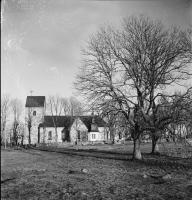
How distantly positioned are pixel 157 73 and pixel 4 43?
5.51 metres

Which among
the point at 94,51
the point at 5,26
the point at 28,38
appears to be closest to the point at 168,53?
the point at 94,51

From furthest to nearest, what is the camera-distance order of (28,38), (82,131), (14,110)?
(82,131)
(28,38)
(14,110)

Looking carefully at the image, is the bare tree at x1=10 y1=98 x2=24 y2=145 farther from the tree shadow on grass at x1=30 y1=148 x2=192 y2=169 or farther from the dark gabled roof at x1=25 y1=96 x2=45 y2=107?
the tree shadow on grass at x1=30 y1=148 x2=192 y2=169

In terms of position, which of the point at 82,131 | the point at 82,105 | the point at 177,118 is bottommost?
the point at 82,131

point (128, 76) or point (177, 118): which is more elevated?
point (128, 76)

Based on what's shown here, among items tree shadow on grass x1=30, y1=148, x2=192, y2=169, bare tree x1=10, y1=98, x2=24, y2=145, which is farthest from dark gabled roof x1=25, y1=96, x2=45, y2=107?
tree shadow on grass x1=30, y1=148, x2=192, y2=169

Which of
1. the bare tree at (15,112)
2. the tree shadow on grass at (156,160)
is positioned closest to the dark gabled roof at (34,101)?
the bare tree at (15,112)

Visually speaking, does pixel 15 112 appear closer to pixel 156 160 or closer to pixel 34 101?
pixel 34 101

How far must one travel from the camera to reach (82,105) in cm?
679

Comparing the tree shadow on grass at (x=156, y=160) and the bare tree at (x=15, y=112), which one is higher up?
the bare tree at (x=15, y=112)

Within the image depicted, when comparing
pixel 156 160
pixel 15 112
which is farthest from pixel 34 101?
pixel 156 160

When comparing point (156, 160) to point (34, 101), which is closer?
point (34, 101)

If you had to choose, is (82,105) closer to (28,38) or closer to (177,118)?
(177,118)

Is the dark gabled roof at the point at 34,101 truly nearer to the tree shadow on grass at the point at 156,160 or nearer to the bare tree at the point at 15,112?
the bare tree at the point at 15,112
